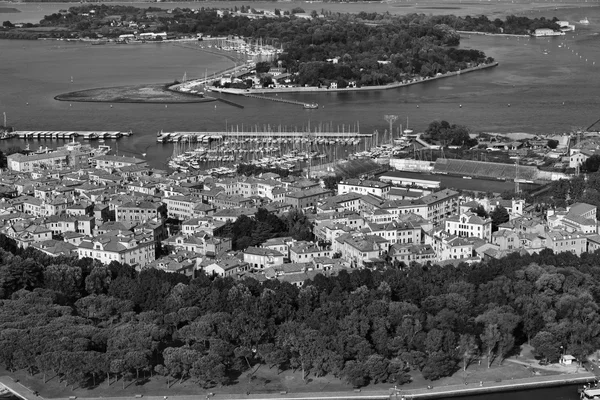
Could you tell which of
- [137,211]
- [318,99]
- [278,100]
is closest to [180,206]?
[137,211]


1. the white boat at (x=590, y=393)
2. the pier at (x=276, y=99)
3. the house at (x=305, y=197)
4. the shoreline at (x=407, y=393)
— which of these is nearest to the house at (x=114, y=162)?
the house at (x=305, y=197)

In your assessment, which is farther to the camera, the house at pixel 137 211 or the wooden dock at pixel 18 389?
the house at pixel 137 211

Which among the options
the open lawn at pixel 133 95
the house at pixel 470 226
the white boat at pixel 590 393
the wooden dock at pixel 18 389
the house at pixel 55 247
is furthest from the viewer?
the open lawn at pixel 133 95

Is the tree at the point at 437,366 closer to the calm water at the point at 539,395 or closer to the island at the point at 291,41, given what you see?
the calm water at the point at 539,395

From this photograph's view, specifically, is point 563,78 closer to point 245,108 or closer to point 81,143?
point 245,108

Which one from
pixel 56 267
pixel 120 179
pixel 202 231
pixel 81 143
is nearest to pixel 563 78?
pixel 81 143

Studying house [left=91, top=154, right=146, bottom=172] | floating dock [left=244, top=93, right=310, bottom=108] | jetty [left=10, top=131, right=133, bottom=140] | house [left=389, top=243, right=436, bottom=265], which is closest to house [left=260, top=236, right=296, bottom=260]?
house [left=389, top=243, right=436, bottom=265]
